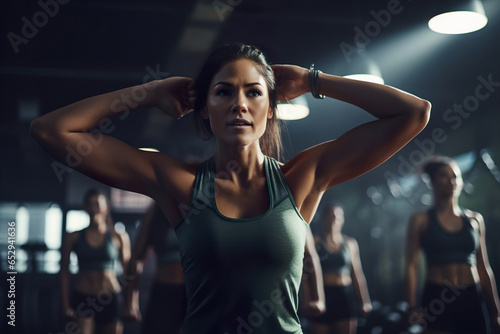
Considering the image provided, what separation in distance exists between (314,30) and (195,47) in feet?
4.65

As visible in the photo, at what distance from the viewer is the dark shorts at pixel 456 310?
11.1 ft

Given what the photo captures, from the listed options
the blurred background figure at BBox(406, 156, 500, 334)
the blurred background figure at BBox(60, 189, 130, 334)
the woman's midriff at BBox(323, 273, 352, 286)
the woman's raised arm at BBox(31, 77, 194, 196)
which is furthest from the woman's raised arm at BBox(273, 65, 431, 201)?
the woman's midriff at BBox(323, 273, 352, 286)

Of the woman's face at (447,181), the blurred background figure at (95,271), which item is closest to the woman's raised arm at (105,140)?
the woman's face at (447,181)

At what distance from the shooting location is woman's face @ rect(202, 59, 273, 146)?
126 centimetres

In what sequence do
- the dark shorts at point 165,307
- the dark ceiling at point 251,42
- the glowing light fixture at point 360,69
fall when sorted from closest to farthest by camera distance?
1. the dark shorts at point 165,307
2. the glowing light fixture at point 360,69
3. the dark ceiling at point 251,42

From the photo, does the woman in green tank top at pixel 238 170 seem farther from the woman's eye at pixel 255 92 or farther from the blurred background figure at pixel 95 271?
the blurred background figure at pixel 95 271

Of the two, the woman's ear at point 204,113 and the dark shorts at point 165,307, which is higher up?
the woman's ear at point 204,113

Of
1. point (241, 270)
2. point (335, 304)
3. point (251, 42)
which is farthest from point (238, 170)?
point (335, 304)

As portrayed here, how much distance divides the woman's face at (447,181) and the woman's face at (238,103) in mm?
2692

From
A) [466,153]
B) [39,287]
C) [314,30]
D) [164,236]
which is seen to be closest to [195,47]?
[314,30]

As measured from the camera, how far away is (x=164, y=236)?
3.22 meters

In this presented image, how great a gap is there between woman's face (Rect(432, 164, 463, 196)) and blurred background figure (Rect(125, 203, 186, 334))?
190cm

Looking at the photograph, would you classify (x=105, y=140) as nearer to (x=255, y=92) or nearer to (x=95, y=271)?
(x=255, y=92)

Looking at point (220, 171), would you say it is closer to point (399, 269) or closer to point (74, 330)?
point (74, 330)
